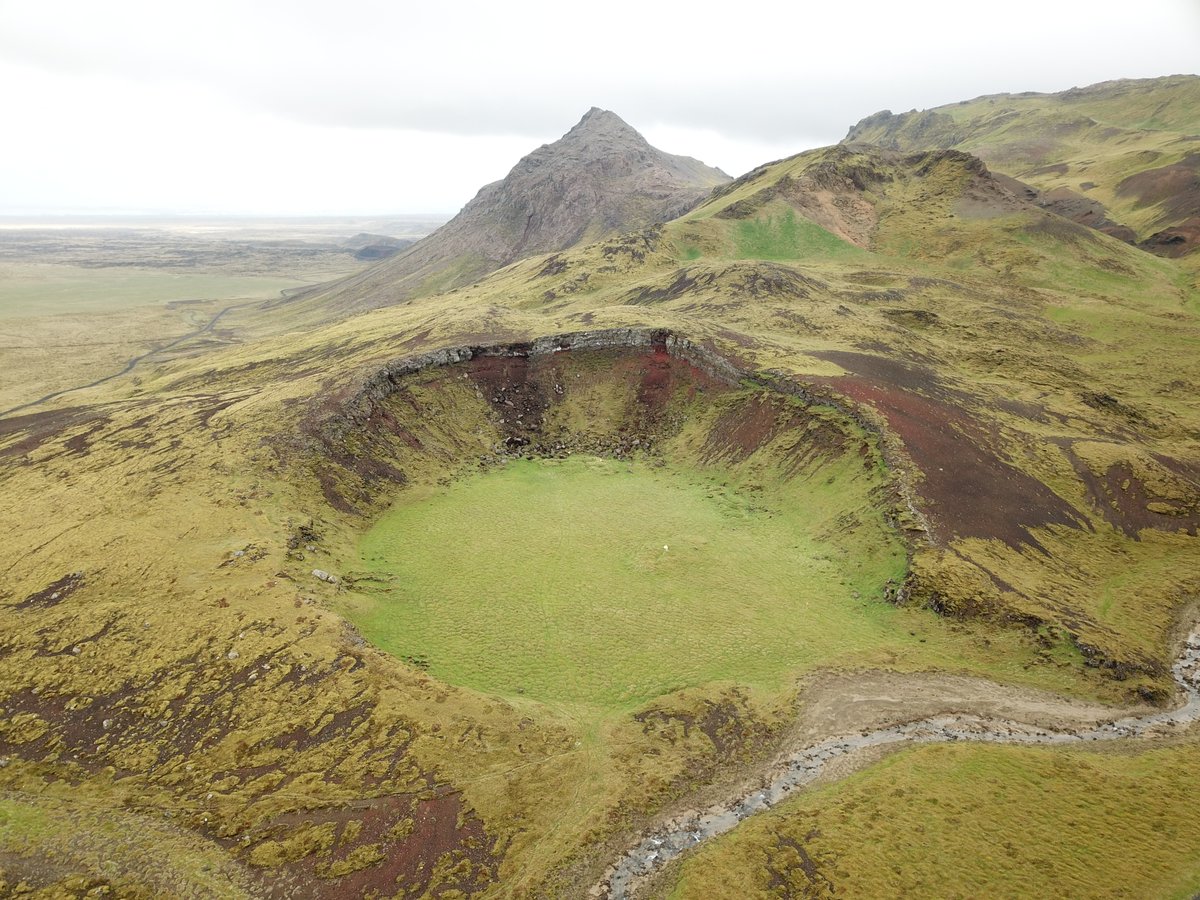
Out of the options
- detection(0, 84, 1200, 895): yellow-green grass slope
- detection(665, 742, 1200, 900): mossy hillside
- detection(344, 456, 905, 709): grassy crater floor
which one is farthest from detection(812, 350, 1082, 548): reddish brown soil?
detection(665, 742, 1200, 900): mossy hillside

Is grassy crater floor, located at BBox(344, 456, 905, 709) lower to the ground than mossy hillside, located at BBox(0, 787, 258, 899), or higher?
higher

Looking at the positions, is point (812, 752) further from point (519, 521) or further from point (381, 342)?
point (381, 342)

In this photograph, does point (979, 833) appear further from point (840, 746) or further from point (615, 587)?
point (615, 587)

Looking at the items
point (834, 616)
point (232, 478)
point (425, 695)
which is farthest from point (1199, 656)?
point (232, 478)

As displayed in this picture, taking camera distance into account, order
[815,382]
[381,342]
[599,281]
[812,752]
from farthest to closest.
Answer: [599,281] → [381,342] → [815,382] → [812,752]

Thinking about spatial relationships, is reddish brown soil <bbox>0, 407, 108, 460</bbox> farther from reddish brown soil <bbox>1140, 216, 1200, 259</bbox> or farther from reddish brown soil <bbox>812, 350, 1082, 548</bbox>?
reddish brown soil <bbox>1140, 216, 1200, 259</bbox>

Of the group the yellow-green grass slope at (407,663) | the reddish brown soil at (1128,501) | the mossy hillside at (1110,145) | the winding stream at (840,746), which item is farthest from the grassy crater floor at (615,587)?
the mossy hillside at (1110,145)
